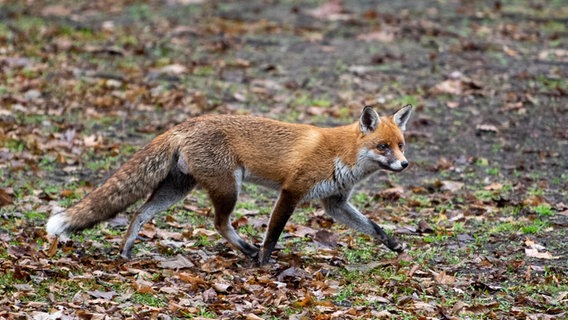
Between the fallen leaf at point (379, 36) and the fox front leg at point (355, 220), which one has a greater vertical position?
the fox front leg at point (355, 220)

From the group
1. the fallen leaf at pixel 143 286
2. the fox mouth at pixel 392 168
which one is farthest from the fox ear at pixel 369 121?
the fallen leaf at pixel 143 286

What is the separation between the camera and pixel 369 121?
8.63m

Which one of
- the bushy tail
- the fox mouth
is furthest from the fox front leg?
the bushy tail

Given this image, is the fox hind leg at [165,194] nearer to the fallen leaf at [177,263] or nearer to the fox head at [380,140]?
the fallen leaf at [177,263]

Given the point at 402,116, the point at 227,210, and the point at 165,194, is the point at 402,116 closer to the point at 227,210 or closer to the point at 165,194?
the point at 227,210

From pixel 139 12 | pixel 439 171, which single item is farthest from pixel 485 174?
pixel 139 12

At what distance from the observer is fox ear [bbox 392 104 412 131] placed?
28.7 feet

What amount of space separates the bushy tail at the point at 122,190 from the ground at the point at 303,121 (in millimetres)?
310

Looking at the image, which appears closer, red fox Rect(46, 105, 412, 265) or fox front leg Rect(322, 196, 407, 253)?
red fox Rect(46, 105, 412, 265)

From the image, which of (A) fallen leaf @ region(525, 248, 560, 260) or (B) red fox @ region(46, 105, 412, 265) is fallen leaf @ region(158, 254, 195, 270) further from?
(A) fallen leaf @ region(525, 248, 560, 260)

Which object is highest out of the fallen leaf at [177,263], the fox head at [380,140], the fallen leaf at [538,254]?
the fox head at [380,140]

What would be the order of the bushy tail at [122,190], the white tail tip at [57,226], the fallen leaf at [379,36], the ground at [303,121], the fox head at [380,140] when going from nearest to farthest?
the ground at [303,121] < the white tail tip at [57,226] < the bushy tail at [122,190] < the fox head at [380,140] < the fallen leaf at [379,36]

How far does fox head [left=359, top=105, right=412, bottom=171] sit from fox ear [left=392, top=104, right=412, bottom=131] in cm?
1

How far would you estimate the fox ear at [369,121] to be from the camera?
856 cm
